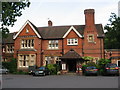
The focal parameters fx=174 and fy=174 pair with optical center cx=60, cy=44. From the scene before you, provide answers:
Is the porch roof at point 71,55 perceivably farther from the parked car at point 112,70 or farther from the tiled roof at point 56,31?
the parked car at point 112,70

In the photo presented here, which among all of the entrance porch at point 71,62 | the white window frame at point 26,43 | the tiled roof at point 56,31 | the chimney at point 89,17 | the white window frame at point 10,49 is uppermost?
the chimney at point 89,17

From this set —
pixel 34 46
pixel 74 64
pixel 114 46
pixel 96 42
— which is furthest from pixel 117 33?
pixel 34 46

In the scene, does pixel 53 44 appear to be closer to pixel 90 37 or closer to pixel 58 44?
pixel 58 44

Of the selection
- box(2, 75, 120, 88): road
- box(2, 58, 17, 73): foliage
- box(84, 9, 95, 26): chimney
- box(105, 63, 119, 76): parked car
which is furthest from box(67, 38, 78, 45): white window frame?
box(2, 75, 120, 88): road

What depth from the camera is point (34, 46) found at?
34.9 meters

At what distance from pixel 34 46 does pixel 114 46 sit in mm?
29179

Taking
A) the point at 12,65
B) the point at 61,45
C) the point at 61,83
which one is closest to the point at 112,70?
the point at 61,83

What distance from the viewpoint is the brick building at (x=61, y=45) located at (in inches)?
1276

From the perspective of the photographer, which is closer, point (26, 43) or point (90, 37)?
point (90, 37)

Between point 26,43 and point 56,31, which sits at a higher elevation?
point 56,31

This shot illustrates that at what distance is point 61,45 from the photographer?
34281 millimetres

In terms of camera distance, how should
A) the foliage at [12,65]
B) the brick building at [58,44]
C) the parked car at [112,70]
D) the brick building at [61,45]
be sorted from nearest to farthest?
the parked car at [112,70]
the brick building at [61,45]
the brick building at [58,44]
the foliage at [12,65]

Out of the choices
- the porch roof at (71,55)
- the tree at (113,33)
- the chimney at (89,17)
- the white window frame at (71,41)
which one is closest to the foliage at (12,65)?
the porch roof at (71,55)

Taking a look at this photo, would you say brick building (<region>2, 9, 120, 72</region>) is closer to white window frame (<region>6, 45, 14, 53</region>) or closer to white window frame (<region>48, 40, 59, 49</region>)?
white window frame (<region>48, 40, 59, 49</region>)
